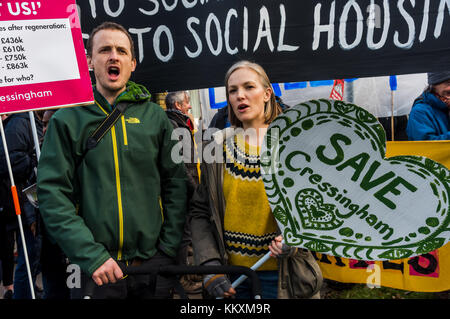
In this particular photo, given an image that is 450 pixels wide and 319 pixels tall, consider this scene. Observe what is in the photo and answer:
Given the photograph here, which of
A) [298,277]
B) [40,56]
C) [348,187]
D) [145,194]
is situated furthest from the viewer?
[40,56]

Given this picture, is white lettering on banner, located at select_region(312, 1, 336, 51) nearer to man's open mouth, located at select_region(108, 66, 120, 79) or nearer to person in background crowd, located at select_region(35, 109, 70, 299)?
man's open mouth, located at select_region(108, 66, 120, 79)

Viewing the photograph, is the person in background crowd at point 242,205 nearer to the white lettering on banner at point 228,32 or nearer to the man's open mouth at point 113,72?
the white lettering on banner at point 228,32

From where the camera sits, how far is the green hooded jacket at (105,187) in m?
1.67

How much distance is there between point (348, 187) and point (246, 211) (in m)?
0.47

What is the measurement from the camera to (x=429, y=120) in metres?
2.65

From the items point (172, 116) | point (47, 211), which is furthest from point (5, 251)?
point (47, 211)

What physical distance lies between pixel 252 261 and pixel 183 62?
118cm

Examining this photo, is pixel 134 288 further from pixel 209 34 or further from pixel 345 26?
pixel 345 26


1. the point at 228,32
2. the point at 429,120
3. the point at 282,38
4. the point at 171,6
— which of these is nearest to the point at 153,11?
the point at 171,6

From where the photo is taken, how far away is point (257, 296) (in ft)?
4.57

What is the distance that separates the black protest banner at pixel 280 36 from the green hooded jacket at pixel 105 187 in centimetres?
46
